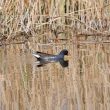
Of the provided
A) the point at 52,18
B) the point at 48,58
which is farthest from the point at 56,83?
the point at 52,18

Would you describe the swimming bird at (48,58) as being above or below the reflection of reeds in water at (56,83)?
above

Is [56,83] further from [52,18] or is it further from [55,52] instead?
[52,18]

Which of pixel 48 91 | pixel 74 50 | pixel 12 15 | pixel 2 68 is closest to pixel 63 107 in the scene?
pixel 48 91

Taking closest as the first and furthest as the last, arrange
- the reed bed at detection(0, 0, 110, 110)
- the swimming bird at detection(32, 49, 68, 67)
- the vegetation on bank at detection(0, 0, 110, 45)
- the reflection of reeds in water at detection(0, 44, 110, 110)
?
the reflection of reeds in water at detection(0, 44, 110, 110), the reed bed at detection(0, 0, 110, 110), the swimming bird at detection(32, 49, 68, 67), the vegetation on bank at detection(0, 0, 110, 45)

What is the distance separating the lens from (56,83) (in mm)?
5059

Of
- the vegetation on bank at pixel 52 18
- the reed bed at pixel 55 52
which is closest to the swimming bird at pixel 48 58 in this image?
the reed bed at pixel 55 52

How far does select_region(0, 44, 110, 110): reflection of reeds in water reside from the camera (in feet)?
14.0

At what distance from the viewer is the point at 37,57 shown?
6.38 metres

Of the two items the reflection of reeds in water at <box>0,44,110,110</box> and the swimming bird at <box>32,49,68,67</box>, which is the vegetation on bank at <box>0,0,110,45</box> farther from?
the swimming bird at <box>32,49,68,67</box>

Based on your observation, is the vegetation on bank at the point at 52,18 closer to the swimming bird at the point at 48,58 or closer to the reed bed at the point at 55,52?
the reed bed at the point at 55,52

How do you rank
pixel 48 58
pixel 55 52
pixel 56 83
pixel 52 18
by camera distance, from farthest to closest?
pixel 52 18 → pixel 55 52 → pixel 48 58 → pixel 56 83

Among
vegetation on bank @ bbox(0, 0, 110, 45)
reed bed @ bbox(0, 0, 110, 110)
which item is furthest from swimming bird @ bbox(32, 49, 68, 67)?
vegetation on bank @ bbox(0, 0, 110, 45)

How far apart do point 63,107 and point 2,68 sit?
204 cm

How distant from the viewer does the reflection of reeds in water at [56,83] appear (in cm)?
427
